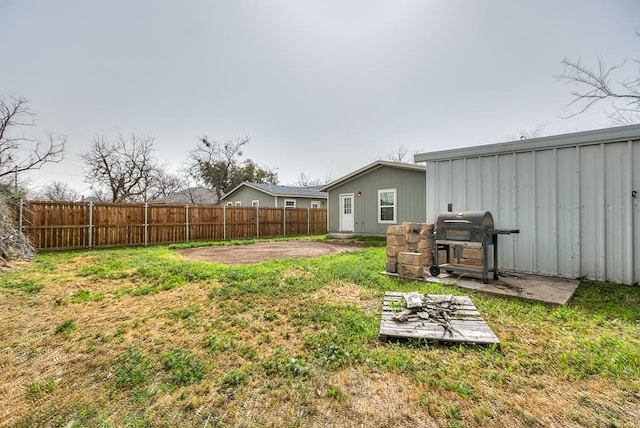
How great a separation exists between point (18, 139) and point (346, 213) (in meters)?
13.4

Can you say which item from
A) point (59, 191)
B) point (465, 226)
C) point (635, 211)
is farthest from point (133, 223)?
point (59, 191)

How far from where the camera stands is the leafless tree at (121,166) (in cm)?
1914

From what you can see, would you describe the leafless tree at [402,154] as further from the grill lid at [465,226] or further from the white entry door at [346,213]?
the grill lid at [465,226]

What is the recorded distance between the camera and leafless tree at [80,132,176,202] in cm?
1914

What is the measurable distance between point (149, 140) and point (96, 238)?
13.9 m

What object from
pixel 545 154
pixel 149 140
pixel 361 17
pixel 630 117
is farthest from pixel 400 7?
pixel 149 140

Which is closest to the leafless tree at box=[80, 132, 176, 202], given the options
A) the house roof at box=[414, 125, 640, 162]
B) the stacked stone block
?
the stacked stone block

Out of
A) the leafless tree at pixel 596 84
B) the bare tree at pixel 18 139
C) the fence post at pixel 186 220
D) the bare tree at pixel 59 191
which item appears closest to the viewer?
the leafless tree at pixel 596 84

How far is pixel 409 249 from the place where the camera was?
211 inches

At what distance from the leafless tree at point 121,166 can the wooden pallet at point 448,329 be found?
23137mm

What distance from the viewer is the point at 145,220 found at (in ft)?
33.7

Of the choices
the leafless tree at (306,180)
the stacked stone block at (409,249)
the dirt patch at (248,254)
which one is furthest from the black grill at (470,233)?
the leafless tree at (306,180)

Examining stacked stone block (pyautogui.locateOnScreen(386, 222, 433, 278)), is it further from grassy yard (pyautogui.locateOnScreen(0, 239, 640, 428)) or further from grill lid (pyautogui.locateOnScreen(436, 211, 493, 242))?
grassy yard (pyautogui.locateOnScreen(0, 239, 640, 428))

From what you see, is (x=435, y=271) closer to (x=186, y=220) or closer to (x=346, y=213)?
(x=346, y=213)
